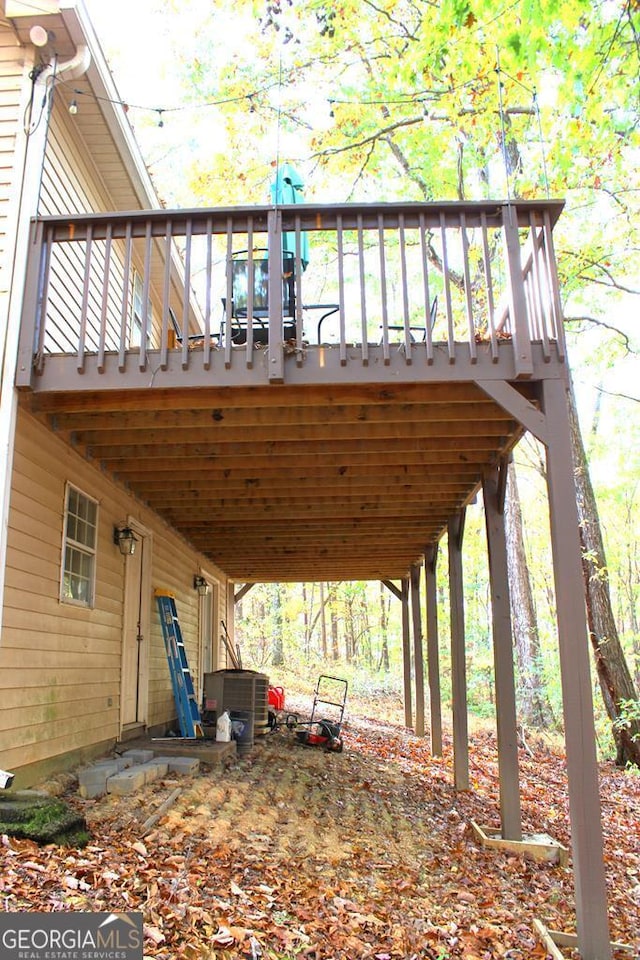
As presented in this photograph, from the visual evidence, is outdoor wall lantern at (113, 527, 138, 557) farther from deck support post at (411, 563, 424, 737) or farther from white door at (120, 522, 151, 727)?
deck support post at (411, 563, 424, 737)

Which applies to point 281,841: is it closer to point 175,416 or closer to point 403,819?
point 403,819

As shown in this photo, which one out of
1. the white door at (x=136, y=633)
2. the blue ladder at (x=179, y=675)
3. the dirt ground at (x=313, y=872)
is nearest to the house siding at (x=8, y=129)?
the white door at (x=136, y=633)

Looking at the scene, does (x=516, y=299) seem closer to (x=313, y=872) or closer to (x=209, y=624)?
(x=313, y=872)

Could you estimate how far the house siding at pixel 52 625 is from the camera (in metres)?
5.07

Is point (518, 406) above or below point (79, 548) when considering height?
above

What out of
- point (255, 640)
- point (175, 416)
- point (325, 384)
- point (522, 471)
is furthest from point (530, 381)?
point (255, 640)

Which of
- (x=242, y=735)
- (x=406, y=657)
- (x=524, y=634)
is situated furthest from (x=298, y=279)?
(x=524, y=634)

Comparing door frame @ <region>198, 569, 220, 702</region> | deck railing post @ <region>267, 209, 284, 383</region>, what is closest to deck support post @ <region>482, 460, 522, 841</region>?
deck railing post @ <region>267, 209, 284, 383</region>

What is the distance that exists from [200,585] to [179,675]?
12.8 ft

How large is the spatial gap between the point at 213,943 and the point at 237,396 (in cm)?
334

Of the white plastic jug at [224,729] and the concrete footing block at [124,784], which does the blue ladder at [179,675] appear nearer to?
the white plastic jug at [224,729]

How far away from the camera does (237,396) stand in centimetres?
513

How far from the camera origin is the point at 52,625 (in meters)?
5.76

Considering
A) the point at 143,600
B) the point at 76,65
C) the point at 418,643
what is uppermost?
the point at 76,65
